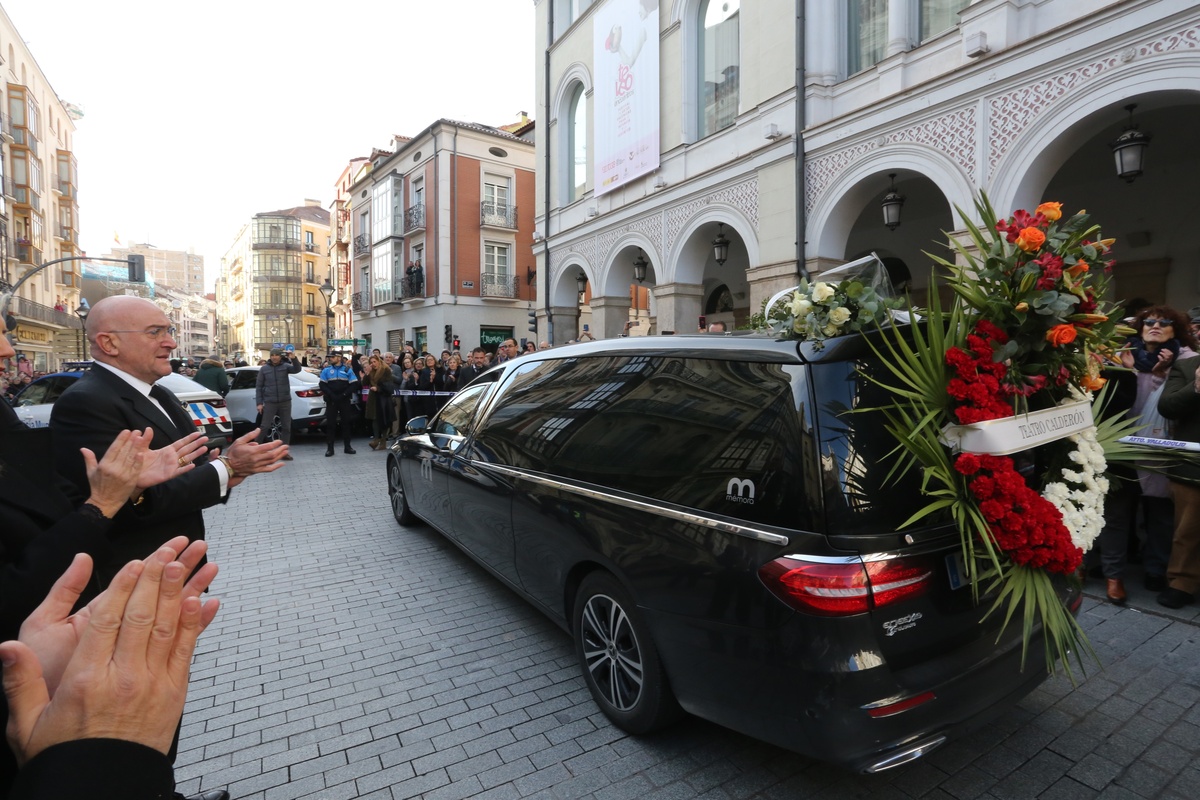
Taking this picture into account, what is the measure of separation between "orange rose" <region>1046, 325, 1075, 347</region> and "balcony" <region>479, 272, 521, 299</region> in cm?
2914

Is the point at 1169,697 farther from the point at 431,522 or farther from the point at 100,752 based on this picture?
the point at 431,522

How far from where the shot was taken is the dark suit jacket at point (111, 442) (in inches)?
93.6

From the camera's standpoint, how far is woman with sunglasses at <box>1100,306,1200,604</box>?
14.1ft

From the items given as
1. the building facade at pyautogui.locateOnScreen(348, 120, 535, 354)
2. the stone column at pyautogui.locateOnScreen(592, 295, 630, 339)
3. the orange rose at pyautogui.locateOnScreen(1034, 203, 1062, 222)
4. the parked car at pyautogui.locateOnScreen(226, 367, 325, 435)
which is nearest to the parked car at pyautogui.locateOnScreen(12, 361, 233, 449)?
the parked car at pyautogui.locateOnScreen(226, 367, 325, 435)

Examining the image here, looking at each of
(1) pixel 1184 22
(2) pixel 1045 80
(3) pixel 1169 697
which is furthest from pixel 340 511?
(1) pixel 1184 22

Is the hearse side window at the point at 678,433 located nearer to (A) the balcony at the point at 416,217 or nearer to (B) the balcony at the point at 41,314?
(A) the balcony at the point at 416,217

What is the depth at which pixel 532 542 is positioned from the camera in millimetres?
3514

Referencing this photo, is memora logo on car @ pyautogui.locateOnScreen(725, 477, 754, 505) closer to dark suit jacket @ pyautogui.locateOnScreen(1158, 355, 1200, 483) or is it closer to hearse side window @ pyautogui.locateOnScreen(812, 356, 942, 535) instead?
hearse side window @ pyautogui.locateOnScreen(812, 356, 942, 535)

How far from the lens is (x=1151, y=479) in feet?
14.3

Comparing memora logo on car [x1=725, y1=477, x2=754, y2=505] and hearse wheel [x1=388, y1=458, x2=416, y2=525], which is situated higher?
memora logo on car [x1=725, y1=477, x2=754, y2=505]

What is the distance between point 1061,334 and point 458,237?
29746mm

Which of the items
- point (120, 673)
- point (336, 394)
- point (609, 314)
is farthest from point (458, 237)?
point (120, 673)

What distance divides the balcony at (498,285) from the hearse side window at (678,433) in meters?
27.4

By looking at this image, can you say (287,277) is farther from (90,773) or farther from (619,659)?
(90,773)
